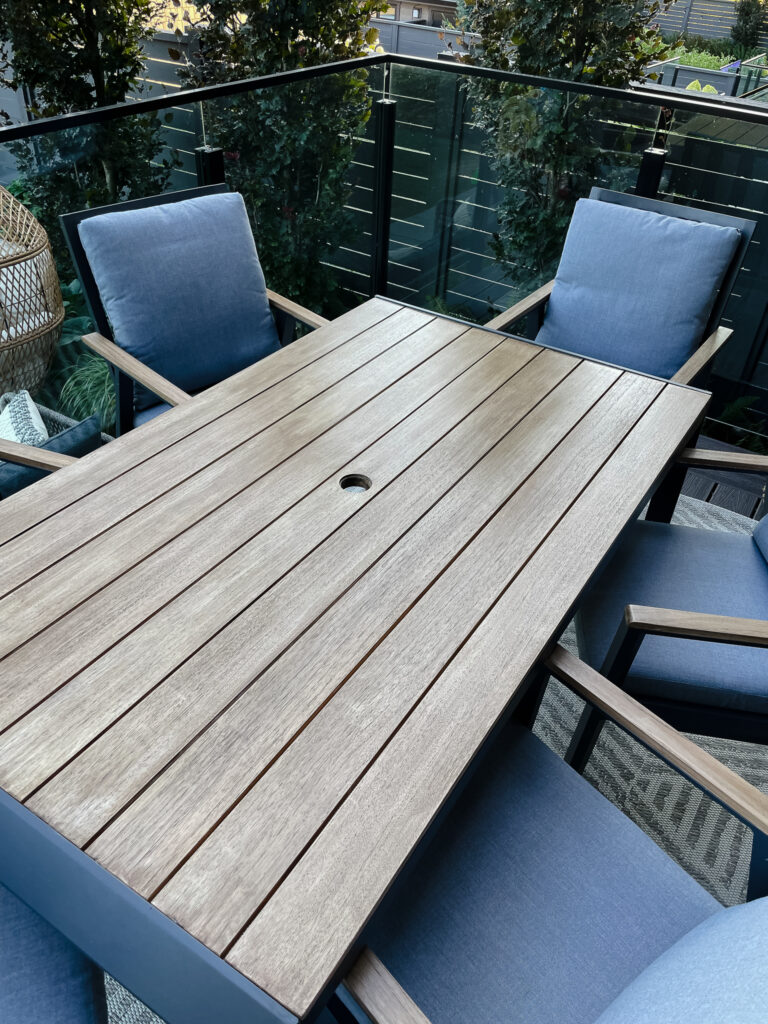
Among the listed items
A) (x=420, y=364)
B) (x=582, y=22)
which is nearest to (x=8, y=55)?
(x=582, y=22)

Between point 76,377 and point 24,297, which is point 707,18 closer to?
point 76,377

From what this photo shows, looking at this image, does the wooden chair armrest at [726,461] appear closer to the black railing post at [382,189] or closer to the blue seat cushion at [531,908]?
the blue seat cushion at [531,908]

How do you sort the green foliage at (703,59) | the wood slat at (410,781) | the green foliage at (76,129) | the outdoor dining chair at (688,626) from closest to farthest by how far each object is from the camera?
the wood slat at (410,781), the outdoor dining chair at (688,626), the green foliage at (76,129), the green foliage at (703,59)

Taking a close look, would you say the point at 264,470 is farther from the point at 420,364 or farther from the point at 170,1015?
the point at 170,1015

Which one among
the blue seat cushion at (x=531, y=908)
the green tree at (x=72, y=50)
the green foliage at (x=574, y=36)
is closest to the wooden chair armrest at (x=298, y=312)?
the blue seat cushion at (x=531, y=908)

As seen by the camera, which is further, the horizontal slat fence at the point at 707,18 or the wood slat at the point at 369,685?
the horizontal slat fence at the point at 707,18

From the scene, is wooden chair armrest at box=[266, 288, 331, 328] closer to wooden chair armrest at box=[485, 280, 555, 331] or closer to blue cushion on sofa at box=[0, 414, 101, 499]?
wooden chair armrest at box=[485, 280, 555, 331]

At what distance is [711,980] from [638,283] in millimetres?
2139

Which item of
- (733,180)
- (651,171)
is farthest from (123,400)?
(733,180)

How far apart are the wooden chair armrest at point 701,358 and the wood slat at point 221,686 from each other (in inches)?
38.3

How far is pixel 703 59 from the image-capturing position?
14688 mm

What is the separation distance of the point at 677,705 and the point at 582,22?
3.52 meters

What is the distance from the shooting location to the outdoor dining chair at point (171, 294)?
211cm

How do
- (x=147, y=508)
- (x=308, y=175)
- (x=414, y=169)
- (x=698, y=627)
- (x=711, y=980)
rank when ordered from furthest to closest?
(x=414, y=169) → (x=308, y=175) → (x=147, y=508) → (x=698, y=627) → (x=711, y=980)
